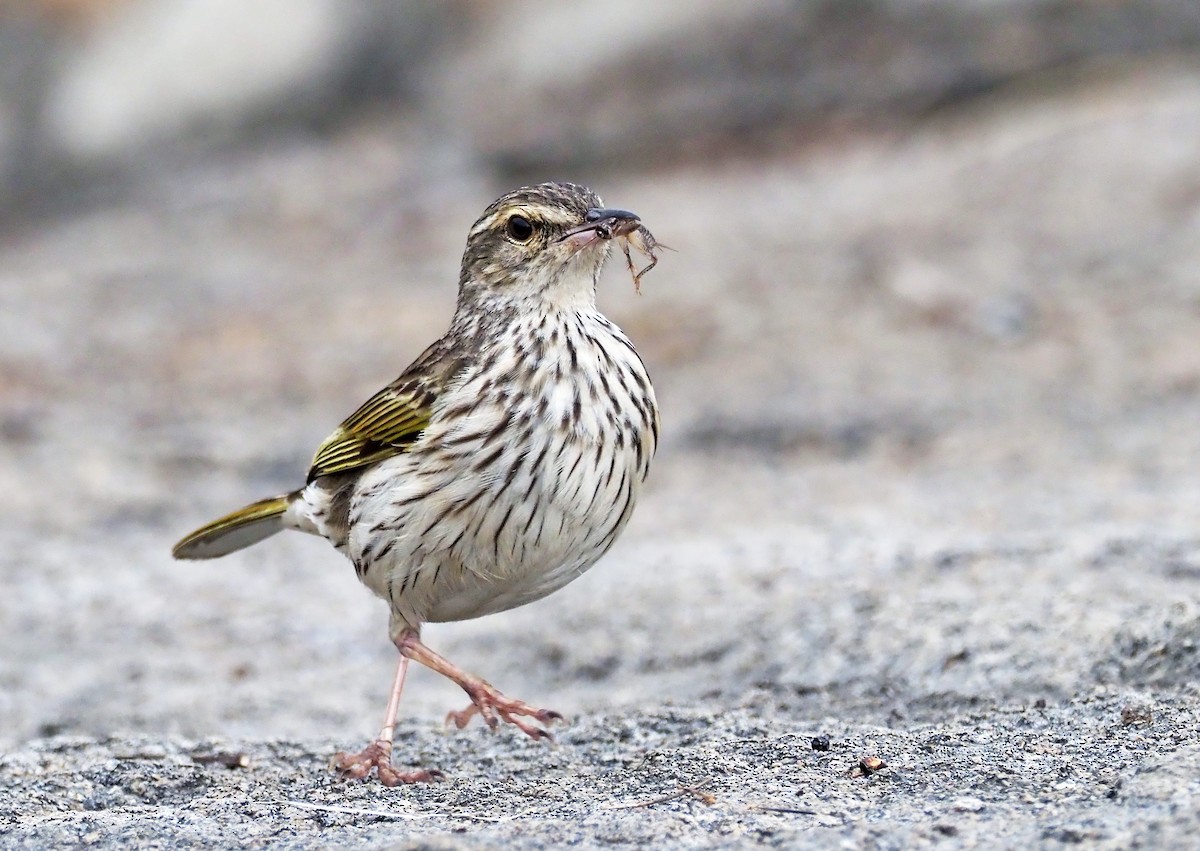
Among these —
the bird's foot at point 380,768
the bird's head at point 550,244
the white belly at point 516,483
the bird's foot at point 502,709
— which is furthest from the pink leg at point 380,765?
the bird's head at point 550,244

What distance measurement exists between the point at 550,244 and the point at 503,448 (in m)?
0.89

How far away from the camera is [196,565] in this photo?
1071 cm

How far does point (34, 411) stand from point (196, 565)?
2.80 meters

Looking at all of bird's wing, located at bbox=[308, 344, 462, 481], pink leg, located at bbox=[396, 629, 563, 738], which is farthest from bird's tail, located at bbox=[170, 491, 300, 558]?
pink leg, located at bbox=[396, 629, 563, 738]

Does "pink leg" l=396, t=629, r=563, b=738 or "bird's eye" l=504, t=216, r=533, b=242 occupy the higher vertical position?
"bird's eye" l=504, t=216, r=533, b=242

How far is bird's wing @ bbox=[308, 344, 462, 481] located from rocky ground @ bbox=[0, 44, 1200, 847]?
1.13 metres

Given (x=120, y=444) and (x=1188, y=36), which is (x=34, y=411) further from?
(x=1188, y=36)

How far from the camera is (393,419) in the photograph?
630 cm

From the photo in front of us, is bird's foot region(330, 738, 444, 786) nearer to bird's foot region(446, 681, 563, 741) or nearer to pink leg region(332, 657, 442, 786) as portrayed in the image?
pink leg region(332, 657, 442, 786)

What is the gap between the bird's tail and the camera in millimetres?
6996

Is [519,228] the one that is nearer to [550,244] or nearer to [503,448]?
[550,244]

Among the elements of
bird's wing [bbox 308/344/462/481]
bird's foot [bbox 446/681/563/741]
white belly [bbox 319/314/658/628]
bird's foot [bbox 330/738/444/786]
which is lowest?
bird's foot [bbox 330/738/444/786]

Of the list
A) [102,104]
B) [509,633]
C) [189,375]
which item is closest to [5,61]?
[102,104]

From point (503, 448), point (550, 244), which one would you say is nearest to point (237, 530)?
point (503, 448)
